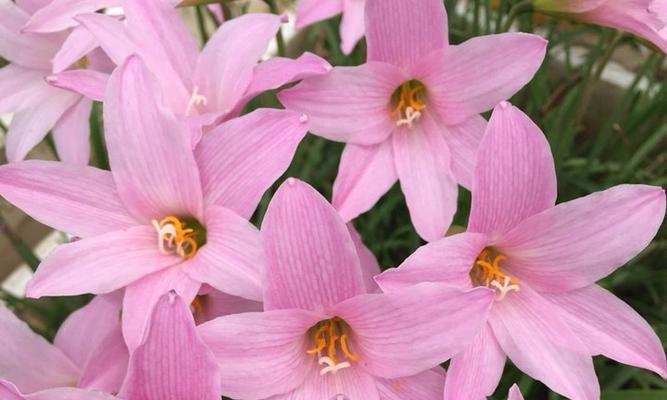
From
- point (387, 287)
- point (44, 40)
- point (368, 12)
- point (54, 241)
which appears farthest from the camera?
point (54, 241)

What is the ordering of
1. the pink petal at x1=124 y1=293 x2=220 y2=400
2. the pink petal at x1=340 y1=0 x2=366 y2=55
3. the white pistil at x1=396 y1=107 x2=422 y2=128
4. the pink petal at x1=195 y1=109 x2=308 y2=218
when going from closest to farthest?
the pink petal at x1=124 y1=293 x2=220 y2=400 < the pink petal at x1=195 y1=109 x2=308 y2=218 < the white pistil at x1=396 y1=107 x2=422 y2=128 < the pink petal at x1=340 y1=0 x2=366 y2=55

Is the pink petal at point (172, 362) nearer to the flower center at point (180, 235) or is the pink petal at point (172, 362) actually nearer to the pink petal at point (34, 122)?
the flower center at point (180, 235)

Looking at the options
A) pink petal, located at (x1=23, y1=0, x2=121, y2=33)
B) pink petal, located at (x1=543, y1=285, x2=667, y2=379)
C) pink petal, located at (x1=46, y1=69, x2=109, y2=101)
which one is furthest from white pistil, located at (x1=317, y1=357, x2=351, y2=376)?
pink petal, located at (x1=23, y1=0, x2=121, y2=33)

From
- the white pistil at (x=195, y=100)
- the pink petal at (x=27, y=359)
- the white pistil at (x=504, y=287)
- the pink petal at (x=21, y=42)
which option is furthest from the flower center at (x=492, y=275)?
the pink petal at (x=21, y=42)

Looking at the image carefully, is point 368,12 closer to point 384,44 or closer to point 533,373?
→ point 384,44

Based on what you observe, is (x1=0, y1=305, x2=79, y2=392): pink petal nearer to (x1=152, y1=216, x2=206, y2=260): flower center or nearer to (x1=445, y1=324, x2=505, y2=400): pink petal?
(x1=152, y1=216, x2=206, y2=260): flower center

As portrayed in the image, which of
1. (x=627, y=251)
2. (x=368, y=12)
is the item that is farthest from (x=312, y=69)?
(x=627, y=251)
